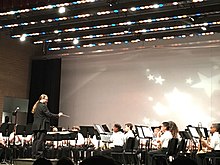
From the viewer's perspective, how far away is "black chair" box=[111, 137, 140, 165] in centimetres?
1020

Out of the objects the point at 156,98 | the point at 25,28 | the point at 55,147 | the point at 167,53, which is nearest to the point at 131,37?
the point at 167,53

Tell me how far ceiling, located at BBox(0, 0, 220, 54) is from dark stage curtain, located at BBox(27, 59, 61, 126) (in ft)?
3.97

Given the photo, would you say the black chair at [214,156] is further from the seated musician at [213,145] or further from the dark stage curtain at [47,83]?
the dark stage curtain at [47,83]

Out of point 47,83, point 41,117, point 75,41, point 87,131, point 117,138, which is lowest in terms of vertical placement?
point 117,138

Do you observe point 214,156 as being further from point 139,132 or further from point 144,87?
point 144,87

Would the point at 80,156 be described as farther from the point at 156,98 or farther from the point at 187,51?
the point at 187,51

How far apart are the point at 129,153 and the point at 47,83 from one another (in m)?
7.67

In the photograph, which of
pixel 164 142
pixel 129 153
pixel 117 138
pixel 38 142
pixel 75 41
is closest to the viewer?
pixel 38 142

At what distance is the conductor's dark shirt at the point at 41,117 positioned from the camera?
31.2ft

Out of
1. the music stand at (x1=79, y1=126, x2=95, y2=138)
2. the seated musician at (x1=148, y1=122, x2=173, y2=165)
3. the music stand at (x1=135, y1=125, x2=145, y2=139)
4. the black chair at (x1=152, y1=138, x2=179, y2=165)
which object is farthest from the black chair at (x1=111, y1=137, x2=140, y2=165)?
the music stand at (x1=79, y1=126, x2=95, y2=138)

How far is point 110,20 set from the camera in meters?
13.1

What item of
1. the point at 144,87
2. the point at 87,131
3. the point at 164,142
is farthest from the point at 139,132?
the point at 144,87

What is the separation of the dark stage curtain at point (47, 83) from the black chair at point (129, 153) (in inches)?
253

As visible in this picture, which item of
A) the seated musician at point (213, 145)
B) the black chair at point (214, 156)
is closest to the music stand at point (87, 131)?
the seated musician at point (213, 145)
